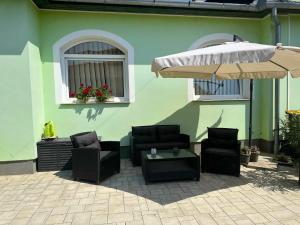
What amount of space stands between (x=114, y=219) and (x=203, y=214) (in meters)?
1.25

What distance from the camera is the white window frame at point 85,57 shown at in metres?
6.21

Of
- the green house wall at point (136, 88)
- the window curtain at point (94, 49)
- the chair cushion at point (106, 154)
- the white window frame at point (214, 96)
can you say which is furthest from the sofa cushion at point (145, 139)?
the window curtain at point (94, 49)

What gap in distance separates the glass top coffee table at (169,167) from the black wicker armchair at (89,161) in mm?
782

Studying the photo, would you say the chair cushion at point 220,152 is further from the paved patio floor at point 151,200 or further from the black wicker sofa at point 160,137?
the black wicker sofa at point 160,137

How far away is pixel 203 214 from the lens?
3500mm

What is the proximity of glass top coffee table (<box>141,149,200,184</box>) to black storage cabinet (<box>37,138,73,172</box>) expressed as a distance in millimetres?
1958

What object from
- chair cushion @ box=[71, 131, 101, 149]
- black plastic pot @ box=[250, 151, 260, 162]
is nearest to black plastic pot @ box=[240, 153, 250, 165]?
black plastic pot @ box=[250, 151, 260, 162]

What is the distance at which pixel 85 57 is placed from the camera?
259 inches

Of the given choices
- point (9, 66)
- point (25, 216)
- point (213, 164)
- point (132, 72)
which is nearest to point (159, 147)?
point (213, 164)

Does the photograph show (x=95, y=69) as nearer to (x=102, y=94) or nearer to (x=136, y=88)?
(x=102, y=94)

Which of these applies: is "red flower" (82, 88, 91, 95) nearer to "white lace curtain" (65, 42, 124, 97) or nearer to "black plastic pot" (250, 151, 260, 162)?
"white lace curtain" (65, 42, 124, 97)

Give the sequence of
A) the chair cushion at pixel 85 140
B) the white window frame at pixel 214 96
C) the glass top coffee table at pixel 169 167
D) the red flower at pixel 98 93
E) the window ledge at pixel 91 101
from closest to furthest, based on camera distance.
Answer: the glass top coffee table at pixel 169 167
the chair cushion at pixel 85 140
the window ledge at pixel 91 101
the red flower at pixel 98 93
the white window frame at pixel 214 96

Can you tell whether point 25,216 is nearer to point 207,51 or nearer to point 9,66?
point 9,66

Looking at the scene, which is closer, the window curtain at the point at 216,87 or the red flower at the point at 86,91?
the red flower at the point at 86,91
